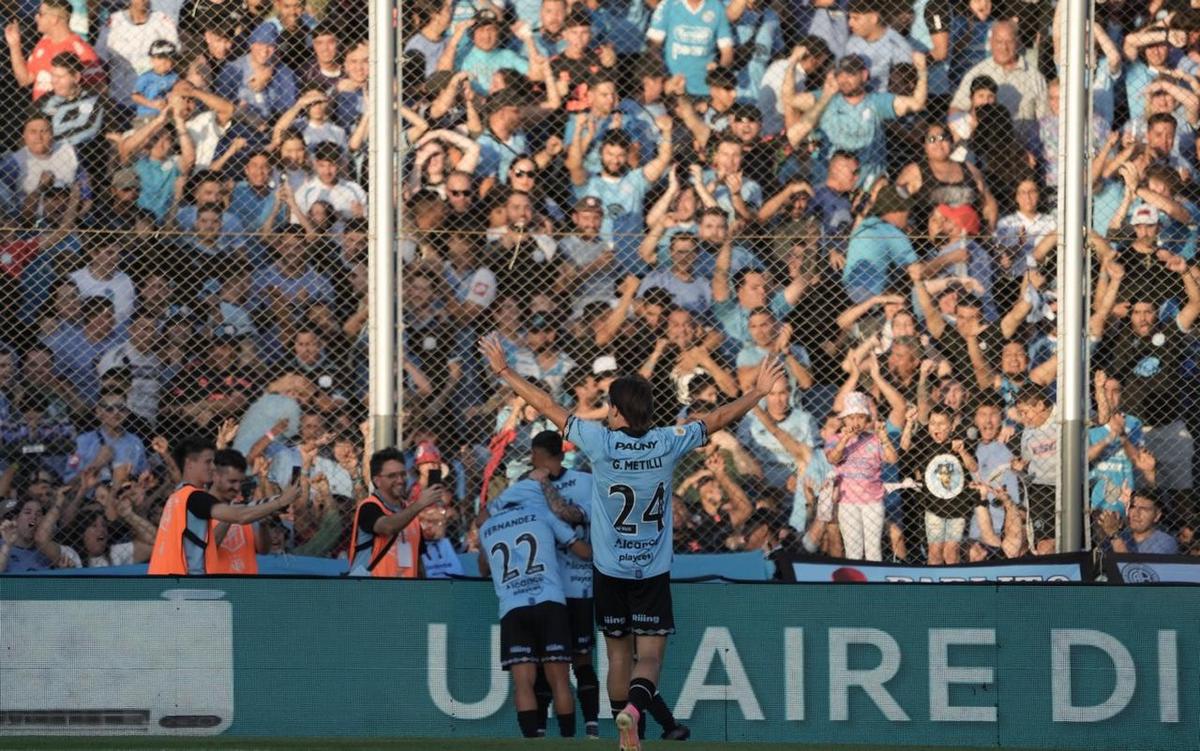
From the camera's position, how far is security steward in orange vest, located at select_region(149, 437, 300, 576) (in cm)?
834

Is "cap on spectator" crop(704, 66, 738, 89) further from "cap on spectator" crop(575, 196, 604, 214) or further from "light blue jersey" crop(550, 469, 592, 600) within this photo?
"light blue jersey" crop(550, 469, 592, 600)

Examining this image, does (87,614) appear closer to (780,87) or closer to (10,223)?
(10,223)

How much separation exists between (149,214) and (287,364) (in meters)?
1.32

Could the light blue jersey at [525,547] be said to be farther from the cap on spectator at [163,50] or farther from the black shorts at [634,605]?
the cap on spectator at [163,50]

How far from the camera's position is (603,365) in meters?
10.2

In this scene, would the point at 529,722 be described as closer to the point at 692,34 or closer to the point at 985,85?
the point at 692,34

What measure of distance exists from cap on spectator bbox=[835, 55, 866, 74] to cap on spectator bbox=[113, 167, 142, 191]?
4552mm

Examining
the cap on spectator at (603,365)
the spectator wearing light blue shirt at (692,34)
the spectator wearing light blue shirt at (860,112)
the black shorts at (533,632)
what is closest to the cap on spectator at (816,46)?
the spectator wearing light blue shirt at (860,112)

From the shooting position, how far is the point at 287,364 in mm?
10211

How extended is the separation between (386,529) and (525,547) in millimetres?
875

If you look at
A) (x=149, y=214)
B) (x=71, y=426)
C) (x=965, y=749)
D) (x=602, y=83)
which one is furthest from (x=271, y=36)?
(x=965, y=749)

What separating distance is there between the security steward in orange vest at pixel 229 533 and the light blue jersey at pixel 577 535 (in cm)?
170

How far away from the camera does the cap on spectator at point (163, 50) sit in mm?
10742

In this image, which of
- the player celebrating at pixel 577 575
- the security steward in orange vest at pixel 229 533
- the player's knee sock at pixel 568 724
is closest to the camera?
the player's knee sock at pixel 568 724
